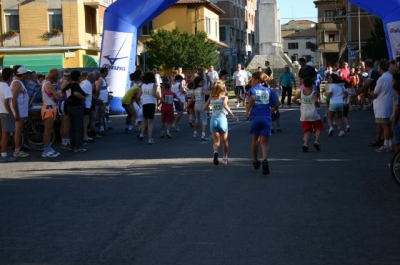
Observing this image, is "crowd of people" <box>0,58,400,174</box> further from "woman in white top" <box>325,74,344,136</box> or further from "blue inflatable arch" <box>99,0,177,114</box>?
"blue inflatable arch" <box>99,0,177,114</box>

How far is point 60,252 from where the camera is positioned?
6.86 meters

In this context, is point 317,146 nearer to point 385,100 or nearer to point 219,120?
point 385,100

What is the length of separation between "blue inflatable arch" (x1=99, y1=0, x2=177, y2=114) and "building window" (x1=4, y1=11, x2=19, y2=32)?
2488 centimetres

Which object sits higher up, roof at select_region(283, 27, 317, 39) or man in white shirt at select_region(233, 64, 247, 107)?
roof at select_region(283, 27, 317, 39)

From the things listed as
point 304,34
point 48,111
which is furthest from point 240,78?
point 304,34

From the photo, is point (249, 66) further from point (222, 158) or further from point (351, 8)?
point (351, 8)

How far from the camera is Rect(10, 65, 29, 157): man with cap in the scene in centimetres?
1462

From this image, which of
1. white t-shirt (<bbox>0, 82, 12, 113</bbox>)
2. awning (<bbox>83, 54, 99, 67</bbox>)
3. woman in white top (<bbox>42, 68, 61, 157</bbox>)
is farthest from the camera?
awning (<bbox>83, 54, 99, 67</bbox>)

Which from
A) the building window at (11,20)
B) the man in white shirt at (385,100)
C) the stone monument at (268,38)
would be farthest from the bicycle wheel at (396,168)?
the building window at (11,20)

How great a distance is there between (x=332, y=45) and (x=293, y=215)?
106005 millimetres

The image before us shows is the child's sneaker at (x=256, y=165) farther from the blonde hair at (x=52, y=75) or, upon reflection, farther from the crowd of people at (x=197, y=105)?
the blonde hair at (x=52, y=75)

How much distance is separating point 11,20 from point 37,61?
5343 millimetres

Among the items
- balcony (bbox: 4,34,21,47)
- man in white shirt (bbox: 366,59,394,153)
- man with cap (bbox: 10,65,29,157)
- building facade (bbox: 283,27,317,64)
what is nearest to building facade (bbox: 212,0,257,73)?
balcony (bbox: 4,34,21,47)

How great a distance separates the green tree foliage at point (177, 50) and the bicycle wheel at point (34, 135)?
4763 cm
